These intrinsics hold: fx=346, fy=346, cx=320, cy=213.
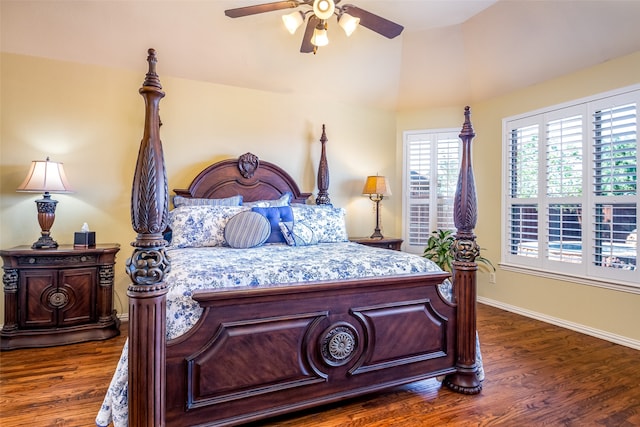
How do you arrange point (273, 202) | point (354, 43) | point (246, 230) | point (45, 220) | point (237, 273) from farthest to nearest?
point (354, 43), point (273, 202), point (45, 220), point (246, 230), point (237, 273)

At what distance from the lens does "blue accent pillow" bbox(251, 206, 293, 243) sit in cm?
318

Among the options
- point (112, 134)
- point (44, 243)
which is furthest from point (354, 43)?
point (44, 243)

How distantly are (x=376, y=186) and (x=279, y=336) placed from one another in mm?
2795

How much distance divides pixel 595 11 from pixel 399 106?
224 cm

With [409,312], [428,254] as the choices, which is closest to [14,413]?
[409,312]

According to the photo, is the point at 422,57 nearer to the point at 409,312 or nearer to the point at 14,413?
the point at 409,312

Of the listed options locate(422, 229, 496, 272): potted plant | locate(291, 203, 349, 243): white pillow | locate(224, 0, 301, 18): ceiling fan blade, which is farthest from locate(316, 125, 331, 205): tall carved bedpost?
locate(224, 0, 301, 18): ceiling fan blade

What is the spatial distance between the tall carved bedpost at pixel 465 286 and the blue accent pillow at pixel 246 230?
1536 millimetres

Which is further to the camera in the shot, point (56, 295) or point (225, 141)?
point (225, 141)

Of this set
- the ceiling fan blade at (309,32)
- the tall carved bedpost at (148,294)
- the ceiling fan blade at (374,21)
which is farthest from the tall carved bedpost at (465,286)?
the tall carved bedpost at (148,294)

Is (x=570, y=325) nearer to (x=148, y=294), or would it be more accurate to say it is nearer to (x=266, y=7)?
(x=148, y=294)

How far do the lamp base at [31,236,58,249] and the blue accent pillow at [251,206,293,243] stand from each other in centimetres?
175

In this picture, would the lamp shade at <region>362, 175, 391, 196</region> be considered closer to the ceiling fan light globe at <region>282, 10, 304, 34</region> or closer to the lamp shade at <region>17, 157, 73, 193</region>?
the ceiling fan light globe at <region>282, 10, 304, 34</region>

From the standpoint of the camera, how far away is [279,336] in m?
1.79
